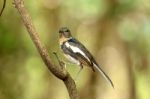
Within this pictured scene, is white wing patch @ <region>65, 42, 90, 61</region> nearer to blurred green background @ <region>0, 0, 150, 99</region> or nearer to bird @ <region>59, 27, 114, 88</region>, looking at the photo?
bird @ <region>59, 27, 114, 88</region>

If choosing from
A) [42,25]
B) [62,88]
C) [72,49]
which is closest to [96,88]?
[62,88]

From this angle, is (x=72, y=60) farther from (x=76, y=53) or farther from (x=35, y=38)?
(x=35, y=38)

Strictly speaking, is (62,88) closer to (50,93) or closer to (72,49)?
(50,93)

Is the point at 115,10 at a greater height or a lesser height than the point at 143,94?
greater

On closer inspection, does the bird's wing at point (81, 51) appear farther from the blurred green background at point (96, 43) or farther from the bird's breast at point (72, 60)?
the blurred green background at point (96, 43)

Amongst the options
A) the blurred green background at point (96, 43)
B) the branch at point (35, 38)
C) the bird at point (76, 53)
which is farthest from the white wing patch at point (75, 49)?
the blurred green background at point (96, 43)

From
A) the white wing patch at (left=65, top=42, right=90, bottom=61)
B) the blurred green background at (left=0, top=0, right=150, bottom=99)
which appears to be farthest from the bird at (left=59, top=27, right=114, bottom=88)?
the blurred green background at (left=0, top=0, right=150, bottom=99)
